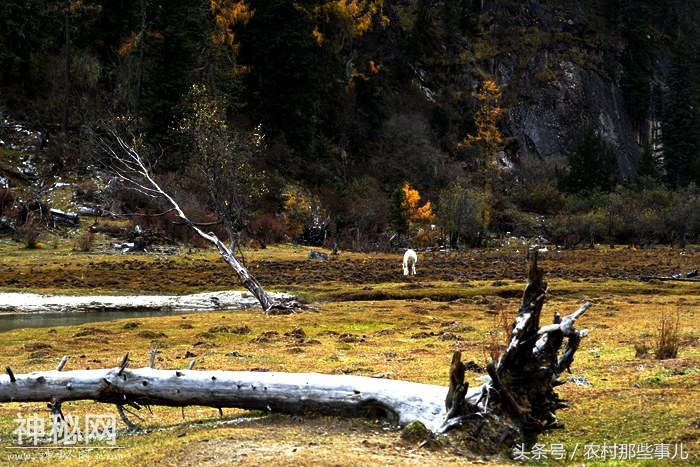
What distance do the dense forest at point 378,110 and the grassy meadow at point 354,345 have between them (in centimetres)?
821

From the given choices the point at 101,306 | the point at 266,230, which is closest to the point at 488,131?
the point at 266,230

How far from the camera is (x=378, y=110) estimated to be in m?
99.9

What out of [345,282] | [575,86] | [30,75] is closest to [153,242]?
[345,282]

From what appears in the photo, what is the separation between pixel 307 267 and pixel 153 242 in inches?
555

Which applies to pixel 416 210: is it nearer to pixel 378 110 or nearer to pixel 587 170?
pixel 378 110

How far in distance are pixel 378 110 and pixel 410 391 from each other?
91396 mm

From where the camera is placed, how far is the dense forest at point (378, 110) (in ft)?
243

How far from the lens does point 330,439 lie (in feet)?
31.9

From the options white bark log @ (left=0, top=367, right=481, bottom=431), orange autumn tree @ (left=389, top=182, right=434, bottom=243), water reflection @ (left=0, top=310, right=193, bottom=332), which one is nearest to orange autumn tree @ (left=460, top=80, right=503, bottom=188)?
orange autumn tree @ (left=389, top=182, right=434, bottom=243)

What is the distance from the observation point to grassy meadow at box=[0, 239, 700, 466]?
30.5 feet

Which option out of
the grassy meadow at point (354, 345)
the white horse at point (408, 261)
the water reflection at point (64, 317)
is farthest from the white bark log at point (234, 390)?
Result: the white horse at point (408, 261)

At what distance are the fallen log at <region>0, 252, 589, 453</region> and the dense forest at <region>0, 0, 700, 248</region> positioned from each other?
2386 centimetres

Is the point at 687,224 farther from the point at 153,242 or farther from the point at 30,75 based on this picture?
the point at 30,75

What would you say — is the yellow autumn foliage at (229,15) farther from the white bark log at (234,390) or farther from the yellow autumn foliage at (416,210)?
the white bark log at (234,390)
